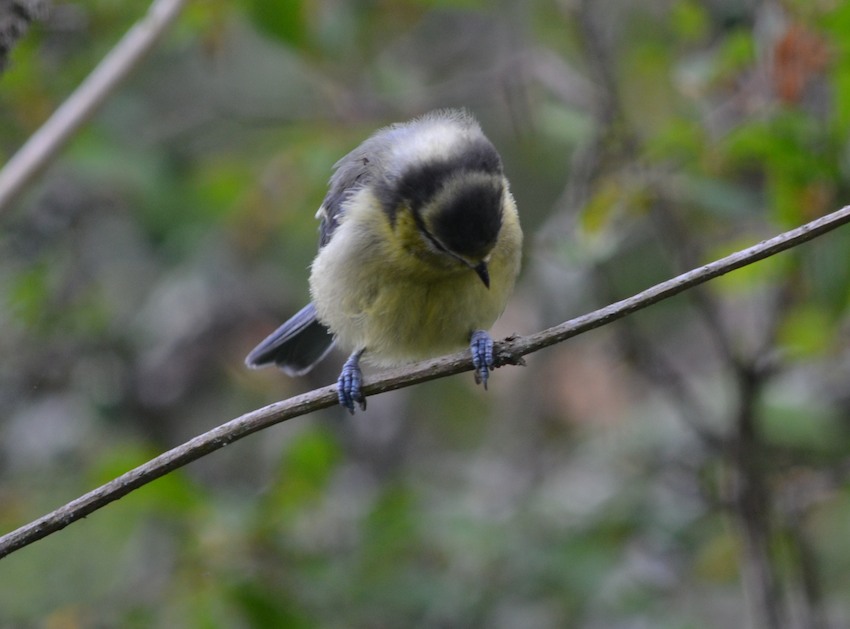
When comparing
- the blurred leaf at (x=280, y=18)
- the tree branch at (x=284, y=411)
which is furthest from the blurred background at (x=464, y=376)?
the tree branch at (x=284, y=411)

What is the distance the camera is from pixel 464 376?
16.3ft

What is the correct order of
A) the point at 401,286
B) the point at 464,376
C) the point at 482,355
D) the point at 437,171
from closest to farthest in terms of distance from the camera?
the point at 482,355 < the point at 437,171 < the point at 401,286 < the point at 464,376

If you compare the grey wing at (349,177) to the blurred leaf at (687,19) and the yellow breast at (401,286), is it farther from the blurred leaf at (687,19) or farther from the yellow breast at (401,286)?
the blurred leaf at (687,19)

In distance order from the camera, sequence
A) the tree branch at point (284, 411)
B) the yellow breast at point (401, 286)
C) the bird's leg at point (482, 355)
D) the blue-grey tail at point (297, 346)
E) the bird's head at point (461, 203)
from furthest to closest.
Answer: the blue-grey tail at point (297, 346) < the yellow breast at point (401, 286) < the bird's head at point (461, 203) < the bird's leg at point (482, 355) < the tree branch at point (284, 411)

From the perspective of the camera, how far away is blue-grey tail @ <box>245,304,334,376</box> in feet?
10.6

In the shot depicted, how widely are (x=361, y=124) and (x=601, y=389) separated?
2.00 meters

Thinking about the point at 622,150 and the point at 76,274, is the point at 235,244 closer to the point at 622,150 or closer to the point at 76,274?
the point at 76,274

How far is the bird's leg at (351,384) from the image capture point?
2377 mm

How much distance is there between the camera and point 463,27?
5.54 m

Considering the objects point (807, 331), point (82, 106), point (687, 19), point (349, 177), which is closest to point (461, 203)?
point (349, 177)

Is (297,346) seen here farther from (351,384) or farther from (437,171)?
(437,171)

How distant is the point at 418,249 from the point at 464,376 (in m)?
2.54

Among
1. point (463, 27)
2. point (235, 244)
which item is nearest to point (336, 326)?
point (235, 244)

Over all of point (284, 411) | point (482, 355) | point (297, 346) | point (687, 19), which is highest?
point (687, 19)
